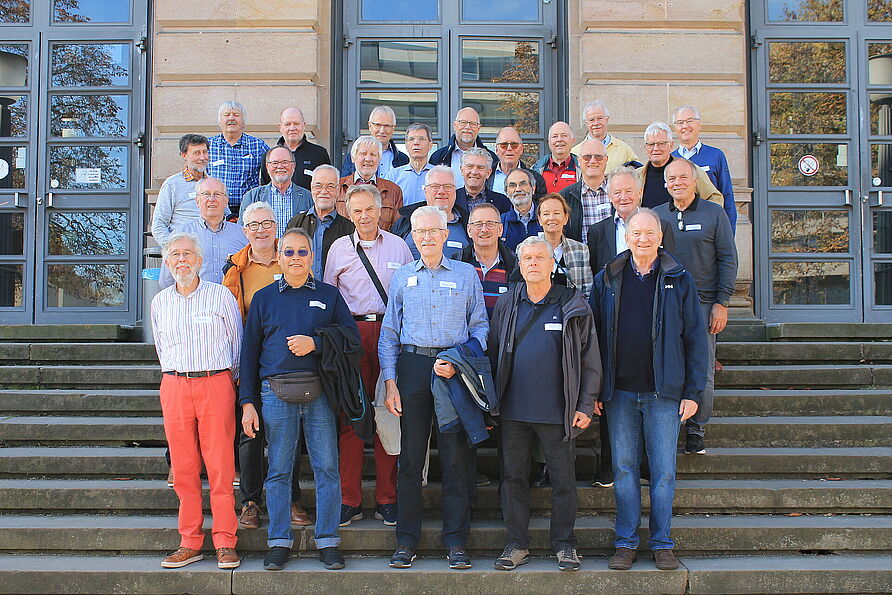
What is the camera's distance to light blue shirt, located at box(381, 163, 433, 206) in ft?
21.9

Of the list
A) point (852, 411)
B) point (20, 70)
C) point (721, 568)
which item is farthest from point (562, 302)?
point (20, 70)

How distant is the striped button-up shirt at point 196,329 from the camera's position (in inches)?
189

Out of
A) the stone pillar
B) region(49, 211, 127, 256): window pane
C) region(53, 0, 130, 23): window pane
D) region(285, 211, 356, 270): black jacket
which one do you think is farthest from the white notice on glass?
the stone pillar

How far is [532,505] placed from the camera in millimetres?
5332

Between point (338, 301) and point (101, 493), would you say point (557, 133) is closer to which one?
point (338, 301)

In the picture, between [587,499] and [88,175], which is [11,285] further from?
[587,499]

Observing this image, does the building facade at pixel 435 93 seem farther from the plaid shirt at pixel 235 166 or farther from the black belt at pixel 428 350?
the black belt at pixel 428 350

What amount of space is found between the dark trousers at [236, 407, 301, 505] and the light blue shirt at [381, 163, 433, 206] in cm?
239

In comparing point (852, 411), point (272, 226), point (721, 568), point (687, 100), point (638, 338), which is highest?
point (687, 100)

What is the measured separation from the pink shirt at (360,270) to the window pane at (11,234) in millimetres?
5765

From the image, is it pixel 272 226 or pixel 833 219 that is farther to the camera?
pixel 833 219

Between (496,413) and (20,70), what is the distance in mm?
7825

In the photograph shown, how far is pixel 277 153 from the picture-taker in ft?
20.3

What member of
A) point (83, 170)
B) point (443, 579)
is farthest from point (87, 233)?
point (443, 579)
